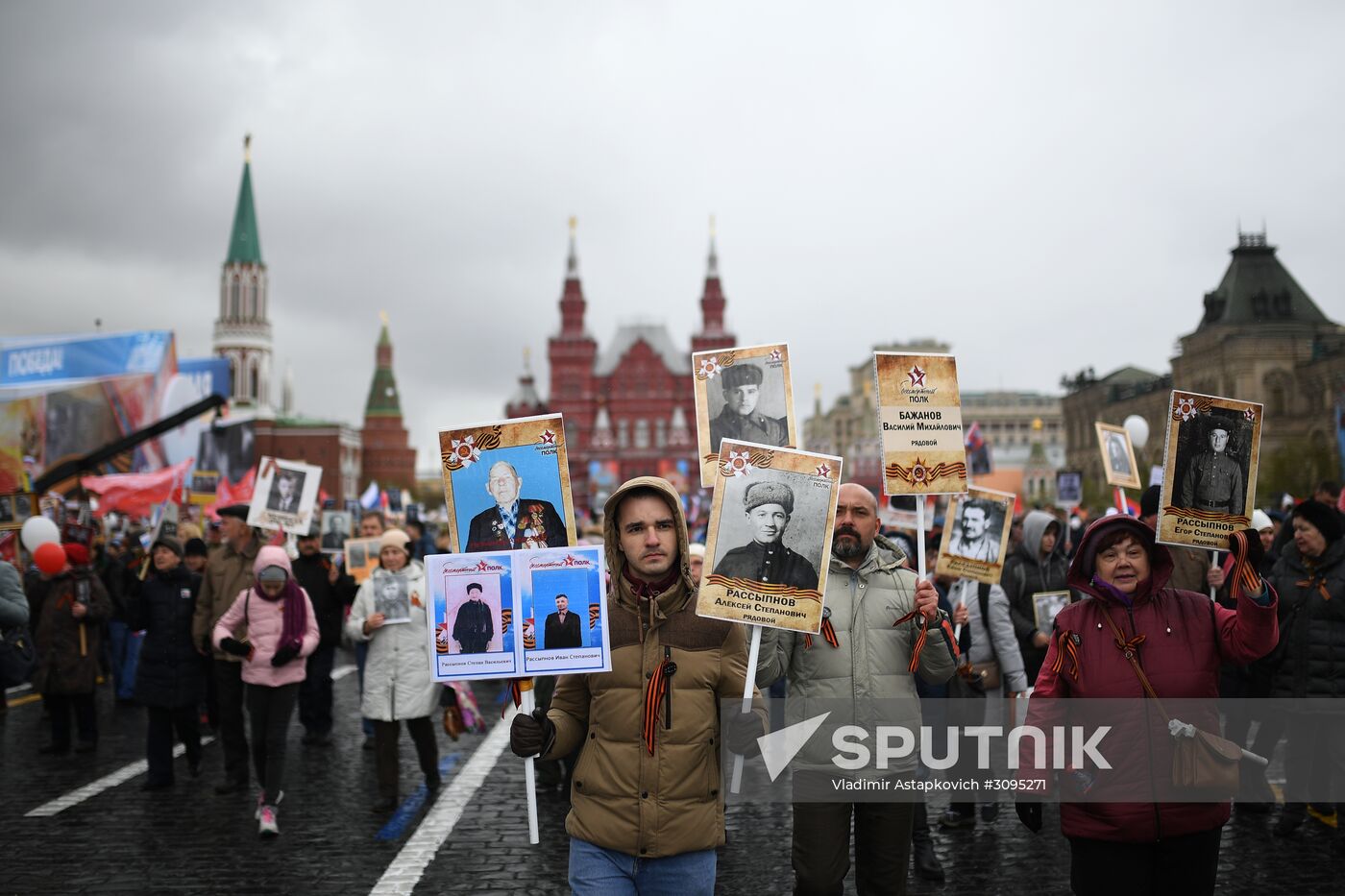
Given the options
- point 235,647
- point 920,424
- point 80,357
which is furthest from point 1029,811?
point 80,357

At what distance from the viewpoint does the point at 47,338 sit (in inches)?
1303

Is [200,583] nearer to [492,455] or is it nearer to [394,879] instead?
[394,879]

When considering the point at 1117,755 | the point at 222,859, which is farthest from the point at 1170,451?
the point at 222,859

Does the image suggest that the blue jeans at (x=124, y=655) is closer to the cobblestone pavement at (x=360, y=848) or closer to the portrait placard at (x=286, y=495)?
the cobblestone pavement at (x=360, y=848)

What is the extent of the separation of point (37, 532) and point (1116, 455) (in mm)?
10464

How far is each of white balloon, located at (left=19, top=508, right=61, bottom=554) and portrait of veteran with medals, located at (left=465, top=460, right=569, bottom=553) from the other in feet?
27.4

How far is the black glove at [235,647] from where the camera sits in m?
7.07

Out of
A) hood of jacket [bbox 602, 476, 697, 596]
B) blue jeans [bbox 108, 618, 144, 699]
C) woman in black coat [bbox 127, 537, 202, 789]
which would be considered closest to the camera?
hood of jacket [bbox 602, 476, 697, 596]

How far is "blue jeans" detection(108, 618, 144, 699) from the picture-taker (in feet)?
39.2

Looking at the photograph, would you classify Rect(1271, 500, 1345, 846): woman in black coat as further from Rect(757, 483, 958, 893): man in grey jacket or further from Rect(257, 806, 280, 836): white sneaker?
Rect(257, 806, 280, 836): white sneaker

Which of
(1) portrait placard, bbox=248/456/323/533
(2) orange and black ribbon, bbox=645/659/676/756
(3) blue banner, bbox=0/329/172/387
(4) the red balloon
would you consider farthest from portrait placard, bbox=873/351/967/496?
(3) blue banner, bbox=0/329/172/387

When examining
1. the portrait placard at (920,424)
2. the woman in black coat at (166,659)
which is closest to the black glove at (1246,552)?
the portrait placard at (920,424)

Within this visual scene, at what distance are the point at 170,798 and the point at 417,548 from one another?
5838 mm

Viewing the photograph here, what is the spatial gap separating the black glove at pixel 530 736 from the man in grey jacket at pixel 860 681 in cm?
89
